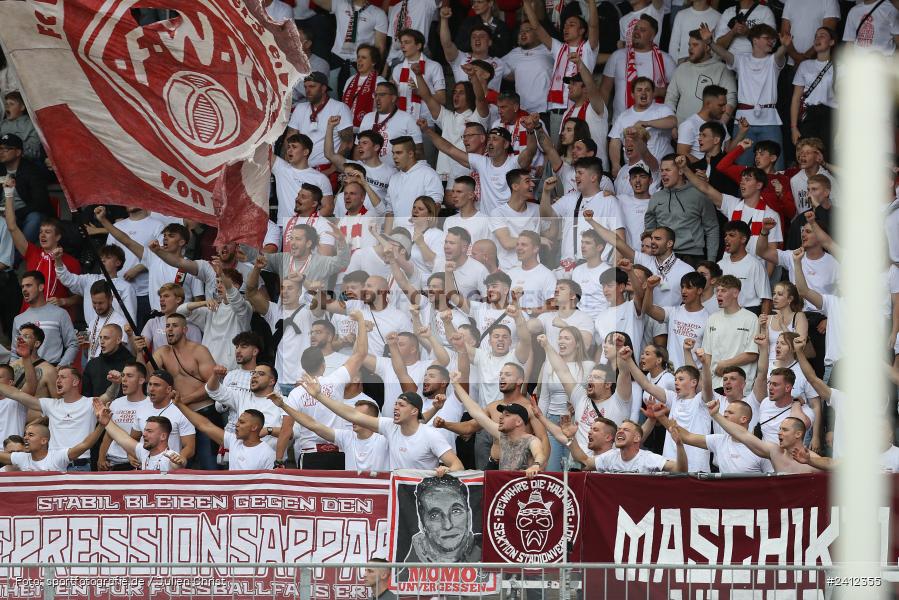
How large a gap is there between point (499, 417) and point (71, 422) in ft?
12.4

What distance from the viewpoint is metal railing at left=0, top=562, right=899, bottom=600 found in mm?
7254

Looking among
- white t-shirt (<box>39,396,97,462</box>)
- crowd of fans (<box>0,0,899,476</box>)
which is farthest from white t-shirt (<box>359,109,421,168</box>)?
white t-shirt (<box>39,396,97,462</box>)

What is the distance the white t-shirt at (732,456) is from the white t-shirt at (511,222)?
3020 mm

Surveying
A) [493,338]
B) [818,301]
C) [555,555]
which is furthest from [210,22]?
[818,301]

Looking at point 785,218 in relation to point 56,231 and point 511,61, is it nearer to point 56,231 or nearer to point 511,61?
point 511,61

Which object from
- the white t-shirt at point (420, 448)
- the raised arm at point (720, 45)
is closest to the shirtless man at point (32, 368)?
the white t-shirt at point (420, 448)

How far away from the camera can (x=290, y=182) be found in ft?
43.9

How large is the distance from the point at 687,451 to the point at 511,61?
578 centimetres

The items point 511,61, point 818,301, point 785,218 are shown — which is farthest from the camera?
point 511,61

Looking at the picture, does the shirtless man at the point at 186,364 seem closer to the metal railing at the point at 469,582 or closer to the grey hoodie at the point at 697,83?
the metal railing at the point at 469,582

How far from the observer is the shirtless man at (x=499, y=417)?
32.6ft

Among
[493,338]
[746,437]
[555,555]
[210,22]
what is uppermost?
[210,22]

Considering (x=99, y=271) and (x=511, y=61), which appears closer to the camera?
(x=99, y=271)

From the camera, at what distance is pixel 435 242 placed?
40.7 ft
